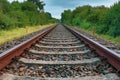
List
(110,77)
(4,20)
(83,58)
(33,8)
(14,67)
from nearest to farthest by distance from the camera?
1. (110,77)
2. (14,67)
3. (83,58)
4. (4,20)
5. (33,8)

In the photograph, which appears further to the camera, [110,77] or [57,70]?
[57,70]

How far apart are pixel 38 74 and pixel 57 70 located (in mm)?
420

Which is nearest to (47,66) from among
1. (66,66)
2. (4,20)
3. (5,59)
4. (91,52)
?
(66,66)

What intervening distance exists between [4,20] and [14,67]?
17.6m

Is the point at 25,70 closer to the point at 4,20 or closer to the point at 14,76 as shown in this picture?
the point at 14,76

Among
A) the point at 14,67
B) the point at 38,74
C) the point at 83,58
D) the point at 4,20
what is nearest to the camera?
the point at 38,74

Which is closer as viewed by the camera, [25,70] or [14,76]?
[14,76]

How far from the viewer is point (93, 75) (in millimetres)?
4898

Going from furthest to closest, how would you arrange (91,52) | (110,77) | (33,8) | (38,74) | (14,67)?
(33,8)
(91,52)
(14,67)
(38,74)
(110,77)

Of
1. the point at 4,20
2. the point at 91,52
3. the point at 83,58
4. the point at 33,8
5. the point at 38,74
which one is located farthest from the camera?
the point at 33,8

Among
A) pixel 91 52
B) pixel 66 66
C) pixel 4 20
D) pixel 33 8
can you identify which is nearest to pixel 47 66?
pixel 66 66

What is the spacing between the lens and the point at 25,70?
17.5 ft

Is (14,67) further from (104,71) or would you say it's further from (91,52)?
(91,52)

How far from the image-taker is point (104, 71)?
5.20m
